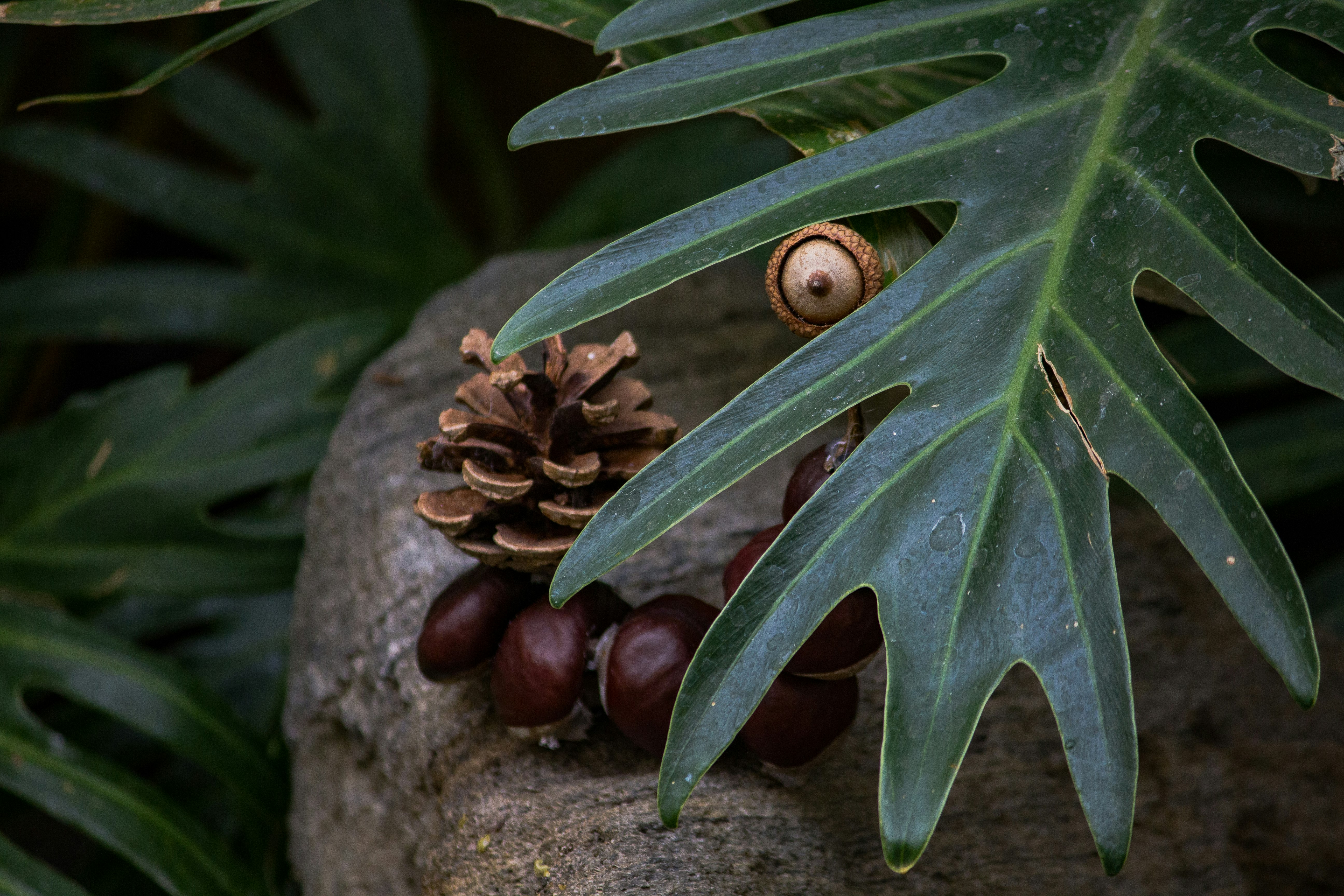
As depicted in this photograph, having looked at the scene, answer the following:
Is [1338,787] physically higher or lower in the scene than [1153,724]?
lower

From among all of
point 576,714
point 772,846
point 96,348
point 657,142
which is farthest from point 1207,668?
point 96,348

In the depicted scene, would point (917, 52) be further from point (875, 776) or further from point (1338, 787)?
point (1338, 787)

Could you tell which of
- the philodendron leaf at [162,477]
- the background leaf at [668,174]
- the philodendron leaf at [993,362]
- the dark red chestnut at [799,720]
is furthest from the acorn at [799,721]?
the background leaf at [668,174]

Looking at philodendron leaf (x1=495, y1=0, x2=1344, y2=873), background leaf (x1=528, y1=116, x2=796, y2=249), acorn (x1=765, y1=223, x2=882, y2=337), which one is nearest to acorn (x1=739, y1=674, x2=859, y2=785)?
philodendron leaf (x1=495, y1=0, x2=1344, y2=873)

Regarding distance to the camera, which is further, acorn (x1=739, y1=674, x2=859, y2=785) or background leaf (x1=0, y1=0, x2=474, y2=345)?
background leaf (x1=0, y1=0, x2=474, y2=345)

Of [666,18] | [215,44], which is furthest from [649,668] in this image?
[215,44]

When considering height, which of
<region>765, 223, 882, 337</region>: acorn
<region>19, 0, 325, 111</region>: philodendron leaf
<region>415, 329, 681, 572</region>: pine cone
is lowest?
<region>765, 223, 882, 337</region>: acorn

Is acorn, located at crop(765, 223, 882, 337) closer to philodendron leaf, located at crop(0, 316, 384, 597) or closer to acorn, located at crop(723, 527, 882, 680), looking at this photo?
acorn, located at crop(723, 527, 882, 680)
